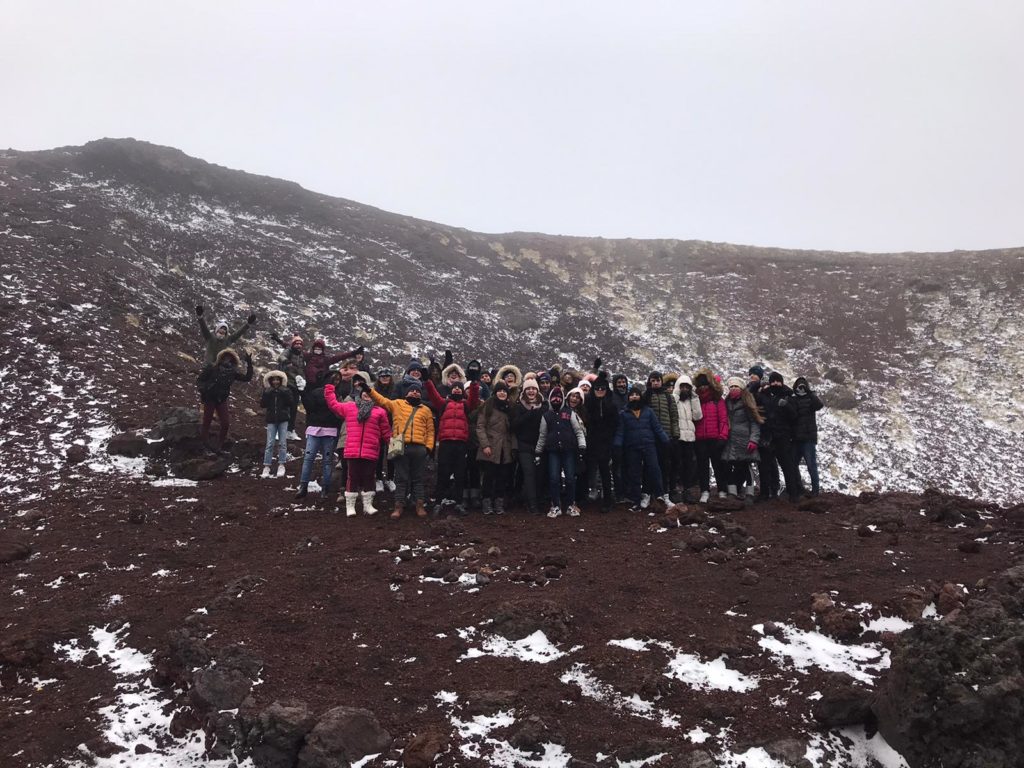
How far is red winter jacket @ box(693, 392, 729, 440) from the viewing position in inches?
485

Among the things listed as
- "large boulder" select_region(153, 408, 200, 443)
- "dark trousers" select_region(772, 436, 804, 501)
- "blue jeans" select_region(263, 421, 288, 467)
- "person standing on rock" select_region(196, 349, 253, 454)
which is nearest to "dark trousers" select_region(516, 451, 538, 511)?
"dark trousers" select_region(772, 436, 804, 501)

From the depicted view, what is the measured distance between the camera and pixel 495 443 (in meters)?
11.3

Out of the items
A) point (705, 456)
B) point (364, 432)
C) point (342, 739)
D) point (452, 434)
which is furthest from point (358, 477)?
point (705, 456)

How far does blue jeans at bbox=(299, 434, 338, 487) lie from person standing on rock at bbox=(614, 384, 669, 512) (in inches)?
209

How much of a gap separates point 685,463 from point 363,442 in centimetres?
608

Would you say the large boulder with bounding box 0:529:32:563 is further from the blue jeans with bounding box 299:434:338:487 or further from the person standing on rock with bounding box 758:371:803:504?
the person standing on rock with bounding box 758:371:803:504

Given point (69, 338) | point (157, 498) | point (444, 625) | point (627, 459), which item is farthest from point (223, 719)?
point (69, 338)

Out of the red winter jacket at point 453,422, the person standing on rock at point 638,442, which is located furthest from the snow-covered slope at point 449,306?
the person standing on rock at point 638,442

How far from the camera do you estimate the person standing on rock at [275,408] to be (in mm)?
12570

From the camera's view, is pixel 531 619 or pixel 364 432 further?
pixel 364 432

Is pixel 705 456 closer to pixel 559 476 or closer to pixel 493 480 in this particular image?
pixel 559 476

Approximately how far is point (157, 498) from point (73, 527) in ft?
5.08

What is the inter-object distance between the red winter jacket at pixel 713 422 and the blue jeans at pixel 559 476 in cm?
269

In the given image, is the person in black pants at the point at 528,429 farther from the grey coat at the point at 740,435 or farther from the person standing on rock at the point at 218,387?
the person standing on rock at the point at 218,387
